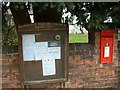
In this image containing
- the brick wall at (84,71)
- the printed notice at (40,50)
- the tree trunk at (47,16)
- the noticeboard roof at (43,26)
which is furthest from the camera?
the tree trunk at (47,16)

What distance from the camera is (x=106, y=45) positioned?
5.32 meters

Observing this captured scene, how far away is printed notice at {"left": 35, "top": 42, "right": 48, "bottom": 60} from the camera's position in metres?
4.88

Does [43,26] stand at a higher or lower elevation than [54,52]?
higher

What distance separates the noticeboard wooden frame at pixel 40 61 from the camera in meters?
4.80

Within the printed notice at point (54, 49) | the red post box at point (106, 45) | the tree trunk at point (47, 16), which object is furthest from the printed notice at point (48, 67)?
the red post box at point (106, 45)

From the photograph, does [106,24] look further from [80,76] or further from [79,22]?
[80,76]

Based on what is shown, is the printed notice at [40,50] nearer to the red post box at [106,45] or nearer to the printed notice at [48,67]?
the printed notice at [48,67]

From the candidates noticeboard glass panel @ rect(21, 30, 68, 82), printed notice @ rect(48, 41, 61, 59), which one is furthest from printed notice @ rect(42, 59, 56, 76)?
printed notice @ rect(48, 41, 61, 59)

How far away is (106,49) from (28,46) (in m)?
1.48

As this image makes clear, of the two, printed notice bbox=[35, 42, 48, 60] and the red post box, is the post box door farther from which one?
printed notice bbox=[35, 42, 48, 60]

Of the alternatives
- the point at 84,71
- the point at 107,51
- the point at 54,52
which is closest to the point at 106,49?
the point at 107,51

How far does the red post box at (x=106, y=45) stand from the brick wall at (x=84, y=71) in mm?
73

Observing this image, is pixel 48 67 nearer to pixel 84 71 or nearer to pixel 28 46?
pixel 28 46

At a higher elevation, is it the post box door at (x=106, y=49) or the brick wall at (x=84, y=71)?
the post box door at (x=106, y=49)
